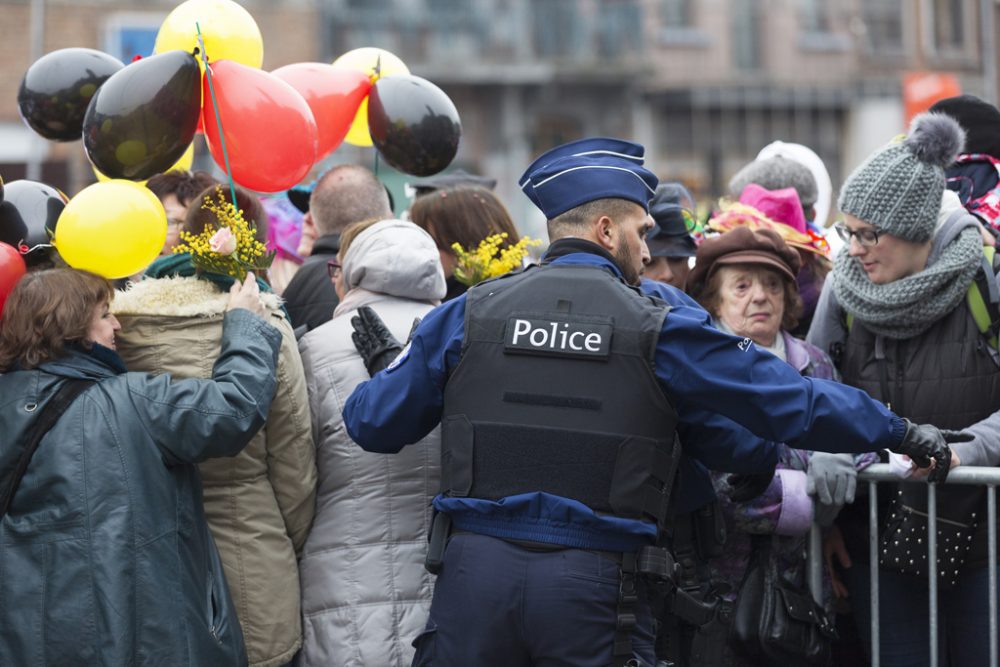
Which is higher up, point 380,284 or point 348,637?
point 380,284

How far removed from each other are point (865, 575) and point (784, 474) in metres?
0.53

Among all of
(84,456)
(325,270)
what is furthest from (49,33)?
(84,456)

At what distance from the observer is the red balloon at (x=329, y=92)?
4539mm

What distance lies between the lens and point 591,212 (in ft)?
11.1

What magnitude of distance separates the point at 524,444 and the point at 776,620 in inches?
47.8

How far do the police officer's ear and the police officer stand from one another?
0.06m

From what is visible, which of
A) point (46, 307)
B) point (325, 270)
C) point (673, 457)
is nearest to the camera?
point (673, 457)

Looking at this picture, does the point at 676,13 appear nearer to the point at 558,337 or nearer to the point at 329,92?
the point at 329,92

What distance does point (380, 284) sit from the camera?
4.00m

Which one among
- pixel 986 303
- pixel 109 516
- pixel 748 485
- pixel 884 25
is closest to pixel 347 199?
pixel 109 516

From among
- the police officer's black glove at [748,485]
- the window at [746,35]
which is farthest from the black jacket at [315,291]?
the window at [746,35]

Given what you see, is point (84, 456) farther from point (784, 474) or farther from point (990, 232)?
point (990, 232)

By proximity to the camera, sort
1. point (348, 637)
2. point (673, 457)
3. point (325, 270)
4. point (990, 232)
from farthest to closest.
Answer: point (325, 270), point (990, 232), point (348, 637), point (673, 457)

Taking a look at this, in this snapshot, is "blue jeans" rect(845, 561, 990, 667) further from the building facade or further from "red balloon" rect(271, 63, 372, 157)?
the building facade
